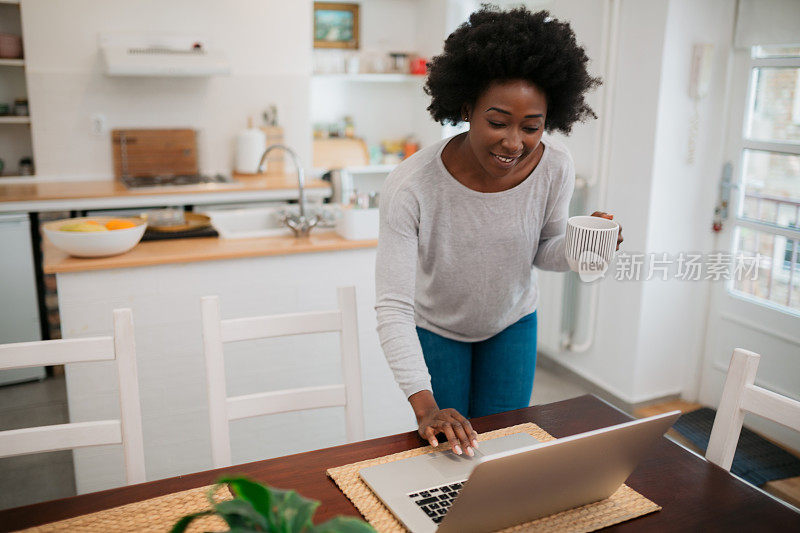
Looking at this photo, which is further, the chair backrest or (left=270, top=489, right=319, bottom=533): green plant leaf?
the chair backrest

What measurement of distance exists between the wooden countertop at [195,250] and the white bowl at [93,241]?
0.09ft

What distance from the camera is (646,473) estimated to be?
1.22 meters

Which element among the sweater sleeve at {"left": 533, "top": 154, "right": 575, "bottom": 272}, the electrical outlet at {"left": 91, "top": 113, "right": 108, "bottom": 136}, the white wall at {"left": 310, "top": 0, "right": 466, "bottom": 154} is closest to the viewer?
the sweater sleeve at {"left": 533, "top": 154, "right": 575, "bottom": 272}

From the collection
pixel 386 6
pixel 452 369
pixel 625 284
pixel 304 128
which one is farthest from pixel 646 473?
pixel 386 6

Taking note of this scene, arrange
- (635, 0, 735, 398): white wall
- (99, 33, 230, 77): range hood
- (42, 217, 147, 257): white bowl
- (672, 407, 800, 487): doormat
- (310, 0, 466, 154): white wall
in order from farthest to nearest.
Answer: (310, 0, 466, 154): white wall
(99, 33, 230, 77): range hood
(635, 0, 735, 398): white wall
(672, 407, 800, 487): doormat
(42, 217, 147, 257): white bowl

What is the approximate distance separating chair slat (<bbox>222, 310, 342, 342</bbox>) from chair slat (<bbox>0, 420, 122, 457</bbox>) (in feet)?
0.96

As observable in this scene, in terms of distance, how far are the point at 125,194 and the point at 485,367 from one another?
2.77m

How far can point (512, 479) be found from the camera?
2.97ft

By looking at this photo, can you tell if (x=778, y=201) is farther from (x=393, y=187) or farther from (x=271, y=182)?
(x=271, y=182)

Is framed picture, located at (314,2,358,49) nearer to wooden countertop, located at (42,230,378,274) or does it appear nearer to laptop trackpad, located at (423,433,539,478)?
wooden countertop, located at (42,230,378,274)

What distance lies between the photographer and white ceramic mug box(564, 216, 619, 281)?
1.21m

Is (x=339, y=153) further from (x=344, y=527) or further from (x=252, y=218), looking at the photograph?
(x=344, y=527)

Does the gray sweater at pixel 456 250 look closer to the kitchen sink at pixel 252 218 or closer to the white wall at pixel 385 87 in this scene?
the kitchen sink at pixel 252 218

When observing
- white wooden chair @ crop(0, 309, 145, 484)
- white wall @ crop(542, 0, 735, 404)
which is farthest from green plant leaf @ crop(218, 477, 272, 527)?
white wall @ crop(542, 0, 735, 404)
